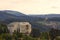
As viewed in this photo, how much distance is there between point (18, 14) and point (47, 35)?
384 mm

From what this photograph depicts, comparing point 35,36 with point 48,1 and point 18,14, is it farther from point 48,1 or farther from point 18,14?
point 48,1

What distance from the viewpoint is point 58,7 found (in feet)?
5.10

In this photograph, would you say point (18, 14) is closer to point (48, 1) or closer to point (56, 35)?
point (48, 1)

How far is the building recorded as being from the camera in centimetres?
150

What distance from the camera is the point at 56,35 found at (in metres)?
1.51

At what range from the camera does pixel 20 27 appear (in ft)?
4.96

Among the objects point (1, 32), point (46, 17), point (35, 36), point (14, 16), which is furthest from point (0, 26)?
point (46, 17)

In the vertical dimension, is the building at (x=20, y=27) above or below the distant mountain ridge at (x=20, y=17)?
below

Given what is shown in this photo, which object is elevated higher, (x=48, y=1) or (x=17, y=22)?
(x=48, y=1)

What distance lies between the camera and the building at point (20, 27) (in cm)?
150

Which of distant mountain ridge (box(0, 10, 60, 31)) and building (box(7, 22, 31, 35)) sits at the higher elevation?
distant mountain ridge (box(0, 10, 60, 31))

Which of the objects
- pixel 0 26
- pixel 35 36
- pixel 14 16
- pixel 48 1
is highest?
pixel 48 1

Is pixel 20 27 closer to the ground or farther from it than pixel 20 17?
closer to the ground

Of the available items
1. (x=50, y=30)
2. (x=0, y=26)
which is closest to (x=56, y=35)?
(x=50, y=30)
